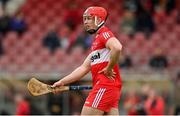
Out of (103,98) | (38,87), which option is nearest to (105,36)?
(103,98)

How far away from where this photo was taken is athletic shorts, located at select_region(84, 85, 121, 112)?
8.17 metres

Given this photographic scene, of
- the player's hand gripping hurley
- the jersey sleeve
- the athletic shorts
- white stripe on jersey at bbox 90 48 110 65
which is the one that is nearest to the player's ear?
the jersey sleeve

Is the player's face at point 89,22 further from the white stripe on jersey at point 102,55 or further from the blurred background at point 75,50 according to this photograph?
the blurred background at point 75,50

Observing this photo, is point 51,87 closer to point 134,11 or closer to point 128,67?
point 128,67

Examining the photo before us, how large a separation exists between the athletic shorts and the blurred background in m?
4.76

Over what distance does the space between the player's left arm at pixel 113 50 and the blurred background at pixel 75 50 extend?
504cm

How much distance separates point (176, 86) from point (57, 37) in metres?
3.45

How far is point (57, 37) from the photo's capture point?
1672 centimetres

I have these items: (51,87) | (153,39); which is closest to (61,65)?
(153,39)

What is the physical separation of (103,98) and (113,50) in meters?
0.62

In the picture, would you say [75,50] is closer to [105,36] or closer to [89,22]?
[89,22]

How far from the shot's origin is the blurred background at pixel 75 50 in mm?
14836

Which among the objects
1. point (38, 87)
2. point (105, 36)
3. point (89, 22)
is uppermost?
point (89, 22)

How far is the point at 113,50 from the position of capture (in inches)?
312
